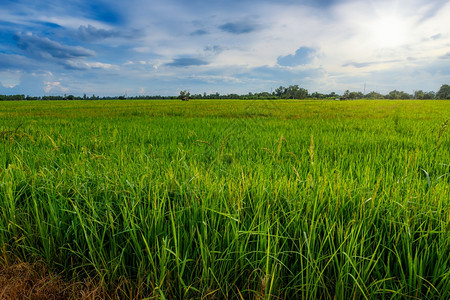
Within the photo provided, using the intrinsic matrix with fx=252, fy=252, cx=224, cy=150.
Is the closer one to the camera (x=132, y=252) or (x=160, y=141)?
(x=132, y=252)

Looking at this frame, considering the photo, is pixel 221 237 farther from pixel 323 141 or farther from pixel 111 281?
pixel 323 141

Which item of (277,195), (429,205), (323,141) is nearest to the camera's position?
(429,205)

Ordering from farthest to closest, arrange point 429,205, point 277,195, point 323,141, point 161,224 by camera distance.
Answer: point 323,141 < point 277,195 < point 429,205 < point 161,224

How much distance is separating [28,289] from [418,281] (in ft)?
6.60

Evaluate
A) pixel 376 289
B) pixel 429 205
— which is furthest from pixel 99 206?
pixel 429 205

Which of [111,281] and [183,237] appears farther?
[183,237]

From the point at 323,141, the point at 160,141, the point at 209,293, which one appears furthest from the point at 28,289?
the point at 323,141

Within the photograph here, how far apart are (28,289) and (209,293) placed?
105 centimetres

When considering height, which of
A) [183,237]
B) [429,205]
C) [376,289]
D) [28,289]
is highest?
[429,205]

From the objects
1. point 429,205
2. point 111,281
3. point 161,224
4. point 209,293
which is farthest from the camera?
point 429,205

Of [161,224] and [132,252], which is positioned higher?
[161,224]

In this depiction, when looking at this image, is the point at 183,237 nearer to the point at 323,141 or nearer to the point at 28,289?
the point at 28,289

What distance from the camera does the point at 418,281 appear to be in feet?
3.87

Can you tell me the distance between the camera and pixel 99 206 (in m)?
1.69
